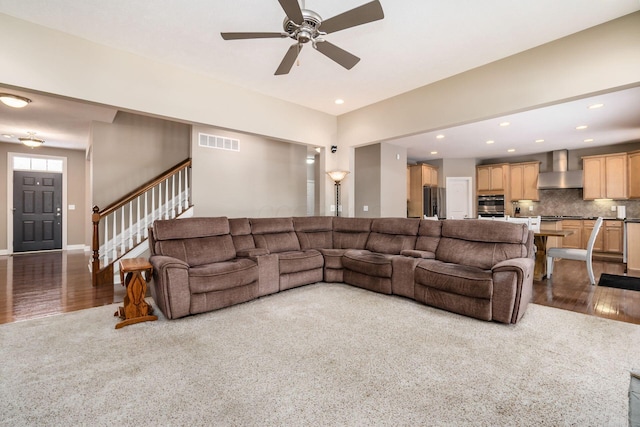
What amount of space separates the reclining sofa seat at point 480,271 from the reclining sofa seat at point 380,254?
0.39 meters

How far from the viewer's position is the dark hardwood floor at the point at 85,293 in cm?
322

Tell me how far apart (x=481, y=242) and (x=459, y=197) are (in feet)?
19.7

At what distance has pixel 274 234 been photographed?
177 inches

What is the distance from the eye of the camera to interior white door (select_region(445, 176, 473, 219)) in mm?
8945

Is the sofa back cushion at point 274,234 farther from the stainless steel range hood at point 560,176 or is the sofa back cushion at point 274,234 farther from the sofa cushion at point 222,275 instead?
the stainless steel range hood at point 560,176

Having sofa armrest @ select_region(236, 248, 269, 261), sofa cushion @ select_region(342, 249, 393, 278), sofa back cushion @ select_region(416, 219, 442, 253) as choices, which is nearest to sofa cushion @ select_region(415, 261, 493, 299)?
sofa cushion @ select_region(342, 249, 393, 278)

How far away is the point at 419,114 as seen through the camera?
14.3 feet

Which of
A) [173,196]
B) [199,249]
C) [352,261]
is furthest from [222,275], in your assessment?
[173,196]

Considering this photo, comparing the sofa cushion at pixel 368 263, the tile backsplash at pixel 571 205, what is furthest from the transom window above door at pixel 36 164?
the tile backsplash at pixel 571 205

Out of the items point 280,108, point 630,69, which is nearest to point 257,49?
point 280,108

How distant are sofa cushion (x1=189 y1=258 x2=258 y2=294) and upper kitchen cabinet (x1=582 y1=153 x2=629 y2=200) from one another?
831 centimetres

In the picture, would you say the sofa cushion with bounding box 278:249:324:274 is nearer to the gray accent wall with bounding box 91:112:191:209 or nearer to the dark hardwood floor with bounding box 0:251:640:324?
the dark hardwood floor with bounding box 0:251:640:324

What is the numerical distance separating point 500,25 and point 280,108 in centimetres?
313

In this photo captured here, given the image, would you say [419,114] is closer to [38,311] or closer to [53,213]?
[38,311]
